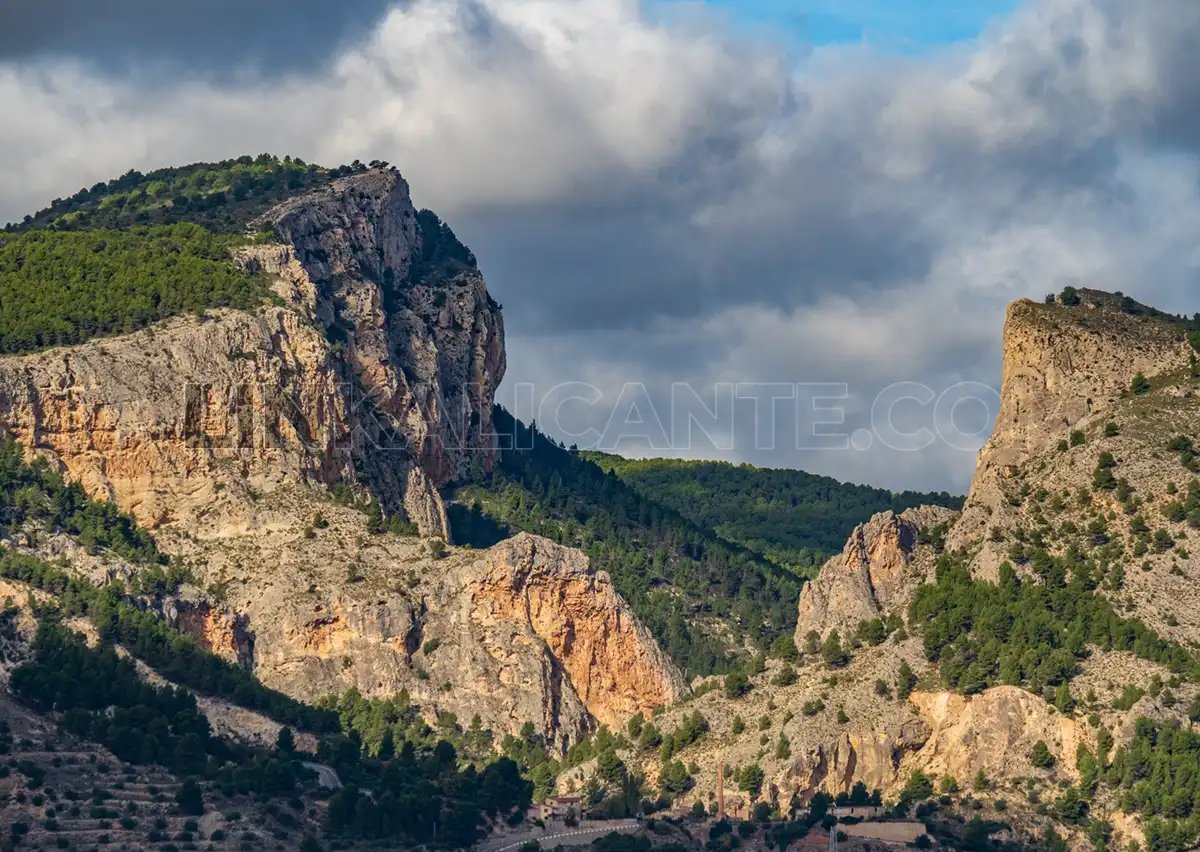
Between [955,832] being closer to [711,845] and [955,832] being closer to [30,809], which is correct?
[711,845]

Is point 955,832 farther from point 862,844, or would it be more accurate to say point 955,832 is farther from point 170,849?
point 170,849

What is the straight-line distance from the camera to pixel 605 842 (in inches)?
7776

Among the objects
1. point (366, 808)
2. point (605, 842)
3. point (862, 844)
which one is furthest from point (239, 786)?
point (862, 844)

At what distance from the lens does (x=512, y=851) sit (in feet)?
655

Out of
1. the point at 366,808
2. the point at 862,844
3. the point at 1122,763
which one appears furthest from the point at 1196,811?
the point at 366,808

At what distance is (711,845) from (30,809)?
35846 mm

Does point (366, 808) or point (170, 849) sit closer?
point (170, 849)

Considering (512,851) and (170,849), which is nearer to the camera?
(170,849)

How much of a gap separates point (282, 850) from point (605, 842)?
56.9 feet

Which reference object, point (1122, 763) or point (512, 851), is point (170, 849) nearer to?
point (512, 851)

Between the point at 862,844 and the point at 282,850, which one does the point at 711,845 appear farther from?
the point at 282,850

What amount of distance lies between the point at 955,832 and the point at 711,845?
12799mm

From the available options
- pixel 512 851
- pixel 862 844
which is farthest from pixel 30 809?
pixel 862 844

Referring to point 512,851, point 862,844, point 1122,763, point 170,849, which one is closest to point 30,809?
point 170,849
